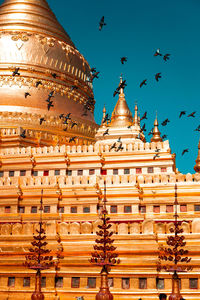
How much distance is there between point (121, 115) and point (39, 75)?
32.4ft

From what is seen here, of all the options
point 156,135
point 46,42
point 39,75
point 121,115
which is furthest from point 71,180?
point 46,42

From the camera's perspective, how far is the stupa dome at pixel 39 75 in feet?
136

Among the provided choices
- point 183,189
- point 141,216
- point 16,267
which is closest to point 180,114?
point 183,189

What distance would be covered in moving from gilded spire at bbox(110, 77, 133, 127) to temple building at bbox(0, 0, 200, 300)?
0.29 ft

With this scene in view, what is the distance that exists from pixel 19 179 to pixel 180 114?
10.5 metres

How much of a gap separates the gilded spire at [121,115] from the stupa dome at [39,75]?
245 cm

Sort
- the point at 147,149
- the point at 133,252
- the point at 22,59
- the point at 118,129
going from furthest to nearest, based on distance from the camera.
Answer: the point at 22,59
the point at 118,129
the point at 147,149
the point at 133,252

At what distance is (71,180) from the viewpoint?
30.0 metres

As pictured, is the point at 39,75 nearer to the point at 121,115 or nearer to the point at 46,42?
the point at 46,42

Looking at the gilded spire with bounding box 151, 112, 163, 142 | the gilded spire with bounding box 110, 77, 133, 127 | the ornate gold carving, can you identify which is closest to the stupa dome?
the ornate gold carving

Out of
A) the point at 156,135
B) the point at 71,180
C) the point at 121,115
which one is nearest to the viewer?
the point at 71,180

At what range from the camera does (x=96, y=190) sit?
29.0 metres

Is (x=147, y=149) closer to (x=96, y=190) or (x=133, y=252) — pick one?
(x=96, y=190)

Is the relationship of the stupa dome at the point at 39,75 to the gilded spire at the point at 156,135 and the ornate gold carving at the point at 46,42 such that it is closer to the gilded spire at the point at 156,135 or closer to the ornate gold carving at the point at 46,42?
the ornate gold carving at the point at 46,42
